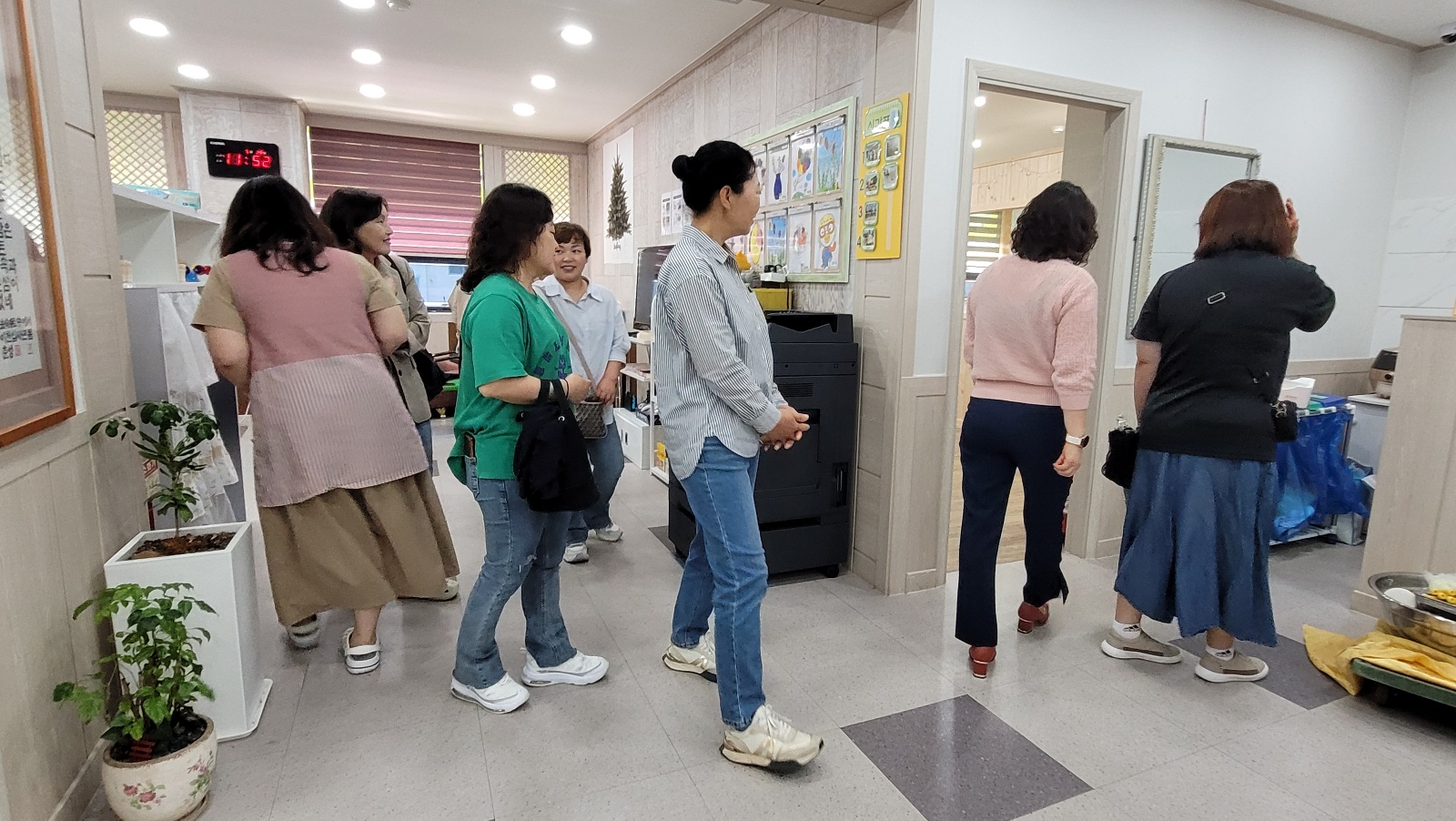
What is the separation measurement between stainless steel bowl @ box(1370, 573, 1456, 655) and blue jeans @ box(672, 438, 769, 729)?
1959 millimetres

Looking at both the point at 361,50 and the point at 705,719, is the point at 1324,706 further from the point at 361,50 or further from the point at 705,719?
the point at 361,50

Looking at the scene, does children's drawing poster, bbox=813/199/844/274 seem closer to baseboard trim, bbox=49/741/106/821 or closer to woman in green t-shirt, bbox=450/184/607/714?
woman in green t-shirt, bbox=450/184/607/714

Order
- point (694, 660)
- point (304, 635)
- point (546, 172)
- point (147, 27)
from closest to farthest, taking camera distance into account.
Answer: point (694, 660) < point (304, 635) < point (147, 27) < point (546, 172)

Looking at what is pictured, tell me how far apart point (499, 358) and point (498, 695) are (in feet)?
3.10

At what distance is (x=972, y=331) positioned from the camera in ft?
7.55

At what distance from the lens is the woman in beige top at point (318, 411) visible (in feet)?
6.06

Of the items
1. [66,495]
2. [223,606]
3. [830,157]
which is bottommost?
[223,606]

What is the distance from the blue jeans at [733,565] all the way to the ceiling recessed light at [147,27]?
449 cm

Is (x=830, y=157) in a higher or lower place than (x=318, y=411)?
→ higher

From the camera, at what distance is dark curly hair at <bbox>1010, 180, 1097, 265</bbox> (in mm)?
2002

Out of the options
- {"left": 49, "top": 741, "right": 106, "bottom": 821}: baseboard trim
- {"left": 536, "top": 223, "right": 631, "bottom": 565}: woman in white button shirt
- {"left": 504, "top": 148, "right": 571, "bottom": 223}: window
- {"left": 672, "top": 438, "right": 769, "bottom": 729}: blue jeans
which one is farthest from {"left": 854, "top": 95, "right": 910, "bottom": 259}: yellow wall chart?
{"left": 504, "top": 148, "right": 571, "bottom": 223}: window

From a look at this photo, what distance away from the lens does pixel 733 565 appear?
169cm

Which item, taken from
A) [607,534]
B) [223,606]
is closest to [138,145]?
[607,534]

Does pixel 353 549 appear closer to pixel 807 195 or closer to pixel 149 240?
pixel 149 240
